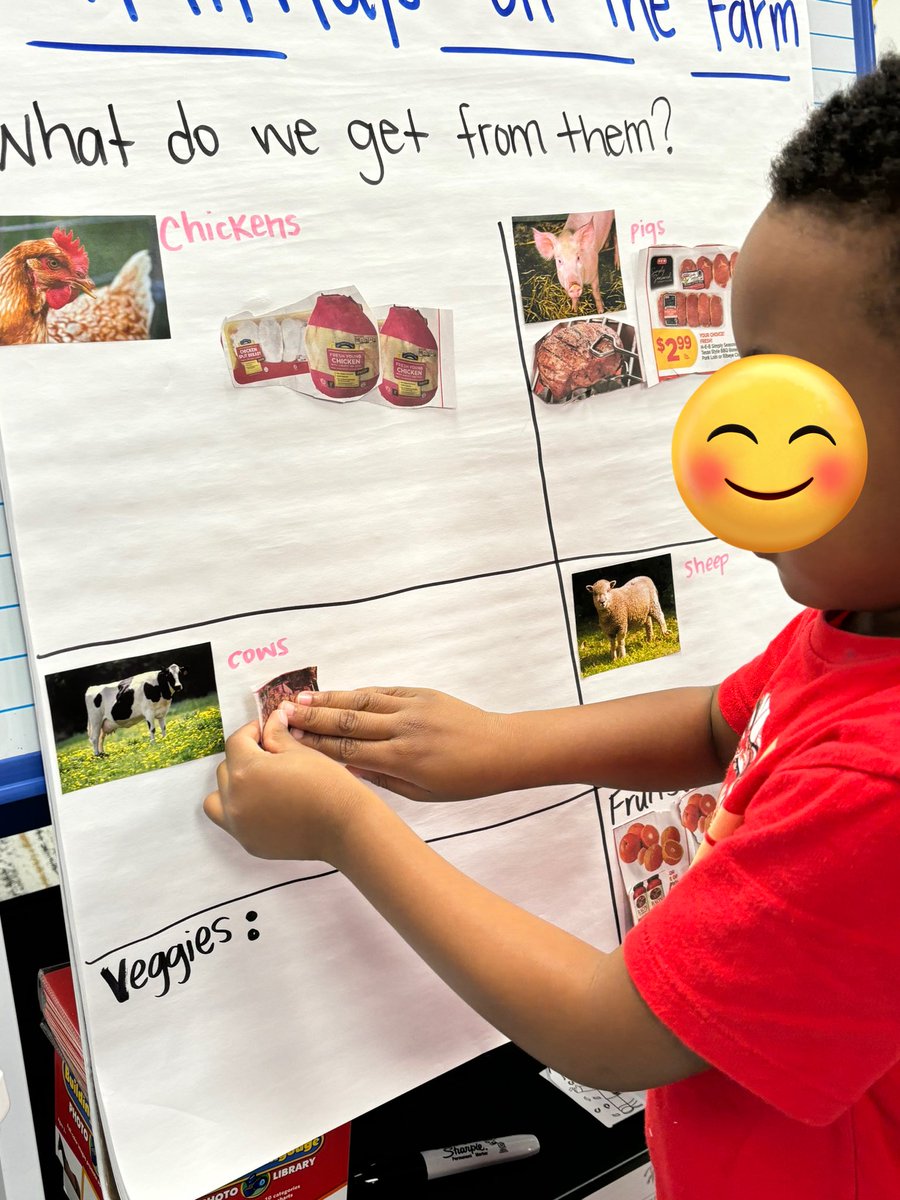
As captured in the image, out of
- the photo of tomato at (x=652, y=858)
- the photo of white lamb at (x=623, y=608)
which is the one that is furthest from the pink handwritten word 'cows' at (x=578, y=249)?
the photo of tomato at (x=652, y=858)

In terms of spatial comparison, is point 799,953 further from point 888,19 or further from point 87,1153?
point 888,19

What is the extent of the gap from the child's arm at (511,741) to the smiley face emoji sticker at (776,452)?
27 cm

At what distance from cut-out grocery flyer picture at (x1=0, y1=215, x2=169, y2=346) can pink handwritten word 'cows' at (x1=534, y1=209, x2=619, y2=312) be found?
278mm

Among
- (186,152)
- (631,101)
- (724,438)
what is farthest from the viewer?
(631,101)

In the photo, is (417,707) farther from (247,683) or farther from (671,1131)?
(671,1131)

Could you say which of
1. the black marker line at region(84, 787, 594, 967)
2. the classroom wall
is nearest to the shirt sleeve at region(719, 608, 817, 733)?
the black marker line at region(84, 787, 594, 967)

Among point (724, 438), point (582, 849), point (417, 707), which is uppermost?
point (724, 438)

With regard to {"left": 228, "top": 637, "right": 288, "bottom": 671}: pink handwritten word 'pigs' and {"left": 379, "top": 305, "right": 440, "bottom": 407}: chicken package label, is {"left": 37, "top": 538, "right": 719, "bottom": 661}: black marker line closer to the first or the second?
{"left": 228, "top": 637, "right": 288, "bottom": 671}: pink handwritten word 'pigs'

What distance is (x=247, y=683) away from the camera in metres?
0.63

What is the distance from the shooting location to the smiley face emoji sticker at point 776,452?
0.44m

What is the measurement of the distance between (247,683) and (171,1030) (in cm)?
21

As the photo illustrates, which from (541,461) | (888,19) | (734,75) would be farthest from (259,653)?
(888,19)

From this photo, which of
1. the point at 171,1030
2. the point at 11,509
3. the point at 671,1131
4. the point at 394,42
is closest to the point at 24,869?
the point at 171,1030

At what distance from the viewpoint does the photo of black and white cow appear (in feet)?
1.89
